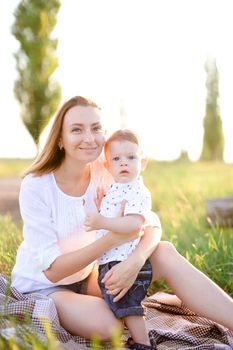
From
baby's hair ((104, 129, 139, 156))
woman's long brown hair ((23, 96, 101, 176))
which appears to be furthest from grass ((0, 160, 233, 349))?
baby's hair ((104, 129, 139, 156))

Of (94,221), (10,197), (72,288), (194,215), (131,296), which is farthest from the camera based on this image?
(10,197)

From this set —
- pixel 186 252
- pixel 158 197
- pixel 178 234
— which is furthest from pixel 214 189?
pixel 186 252

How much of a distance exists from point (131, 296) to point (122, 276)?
0.12m

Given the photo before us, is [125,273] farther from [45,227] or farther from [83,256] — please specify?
[45,227]

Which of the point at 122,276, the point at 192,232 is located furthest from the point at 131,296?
the point at 192,232

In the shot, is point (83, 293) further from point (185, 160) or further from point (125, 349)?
point (185, 160)

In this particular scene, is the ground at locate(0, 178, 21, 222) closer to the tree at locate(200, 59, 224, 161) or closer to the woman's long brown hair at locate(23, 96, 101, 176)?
the woman's long brown hair at locate(23, 96, 101, 176)

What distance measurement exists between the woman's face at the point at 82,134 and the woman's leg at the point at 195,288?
59cm

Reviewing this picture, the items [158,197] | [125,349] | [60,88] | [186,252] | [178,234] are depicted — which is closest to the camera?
[125,349]

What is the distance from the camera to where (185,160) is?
17.0 meters

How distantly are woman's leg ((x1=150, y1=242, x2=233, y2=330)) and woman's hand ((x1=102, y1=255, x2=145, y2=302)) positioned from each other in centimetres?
20

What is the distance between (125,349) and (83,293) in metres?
0.55

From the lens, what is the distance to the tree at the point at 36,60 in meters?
16.2

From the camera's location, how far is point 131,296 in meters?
3.12
